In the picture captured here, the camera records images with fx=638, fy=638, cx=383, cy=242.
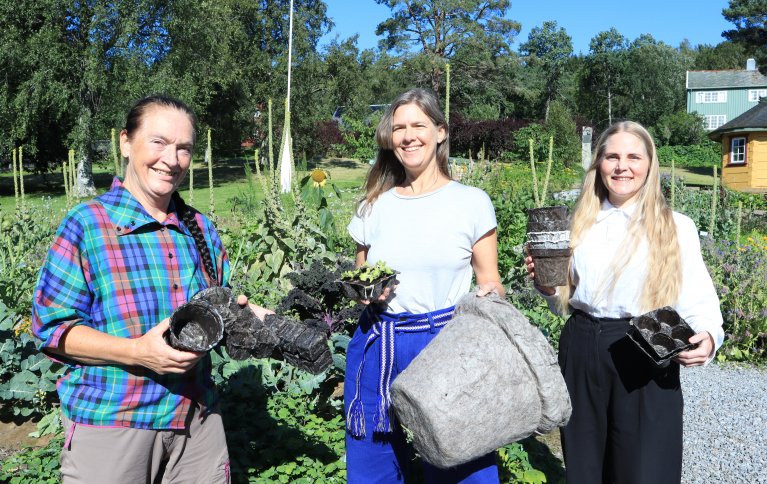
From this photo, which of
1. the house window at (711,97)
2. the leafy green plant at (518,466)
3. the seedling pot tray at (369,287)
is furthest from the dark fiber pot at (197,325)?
the house window at (711,97)

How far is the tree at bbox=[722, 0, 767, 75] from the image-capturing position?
35.6 meters

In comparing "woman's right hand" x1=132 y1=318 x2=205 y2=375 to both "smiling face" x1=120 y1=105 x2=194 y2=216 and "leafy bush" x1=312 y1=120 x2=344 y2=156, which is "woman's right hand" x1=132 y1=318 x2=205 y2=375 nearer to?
"smiling face" x1=120 y1=105 x2=194 y2=216

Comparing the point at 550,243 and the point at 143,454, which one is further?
the point at 550,243

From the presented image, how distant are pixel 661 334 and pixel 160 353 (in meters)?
1.45

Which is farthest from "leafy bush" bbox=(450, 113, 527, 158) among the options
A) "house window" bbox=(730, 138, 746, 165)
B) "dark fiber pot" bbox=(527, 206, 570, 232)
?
"dark fiber pot" bbox=(527, 206, 570, 232)

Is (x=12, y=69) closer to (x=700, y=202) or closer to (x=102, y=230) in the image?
(x=700, y=202)

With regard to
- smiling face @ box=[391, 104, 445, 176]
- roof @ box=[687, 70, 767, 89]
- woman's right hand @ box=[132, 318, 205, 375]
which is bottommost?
woman's right hand @ box=[132, 318, 205, 375]

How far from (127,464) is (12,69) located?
1963cm

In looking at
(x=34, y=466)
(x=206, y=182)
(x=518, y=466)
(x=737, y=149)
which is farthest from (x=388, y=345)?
(x=206, y=182)

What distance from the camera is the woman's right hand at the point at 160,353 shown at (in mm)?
1496

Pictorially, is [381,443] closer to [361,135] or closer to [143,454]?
[143,454]

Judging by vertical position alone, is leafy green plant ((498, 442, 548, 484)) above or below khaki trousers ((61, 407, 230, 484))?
below

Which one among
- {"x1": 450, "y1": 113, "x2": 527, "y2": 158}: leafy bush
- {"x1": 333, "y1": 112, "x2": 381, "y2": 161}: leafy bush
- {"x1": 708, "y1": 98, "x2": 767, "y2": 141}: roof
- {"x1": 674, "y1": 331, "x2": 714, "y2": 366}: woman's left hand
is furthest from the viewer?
{"x1": 333, "y1": 112, "x2": 381, "y2": 161}: leafy bush

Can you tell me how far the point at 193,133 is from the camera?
5.87ft
